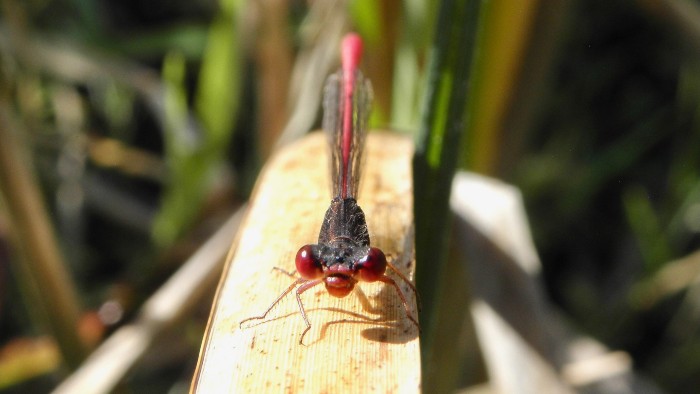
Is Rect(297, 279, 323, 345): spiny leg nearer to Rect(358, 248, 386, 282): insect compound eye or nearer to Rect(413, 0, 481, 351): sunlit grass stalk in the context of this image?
Rect(358, 248, 386, 282): insect compound eye

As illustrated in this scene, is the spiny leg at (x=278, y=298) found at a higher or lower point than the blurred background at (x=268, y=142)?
higher

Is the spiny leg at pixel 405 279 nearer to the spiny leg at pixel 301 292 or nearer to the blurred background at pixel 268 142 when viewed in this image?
the spiny leg at pixel 301 292

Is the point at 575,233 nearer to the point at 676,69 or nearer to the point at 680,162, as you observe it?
the point at 680,162

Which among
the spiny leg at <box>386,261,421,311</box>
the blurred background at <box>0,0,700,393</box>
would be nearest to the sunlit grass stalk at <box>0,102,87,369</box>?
the blurred background at <box>0,0,700,393</box>

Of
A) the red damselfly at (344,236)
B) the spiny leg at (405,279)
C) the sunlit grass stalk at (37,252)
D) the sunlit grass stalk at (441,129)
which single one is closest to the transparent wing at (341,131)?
the red damselfly at (344,236)

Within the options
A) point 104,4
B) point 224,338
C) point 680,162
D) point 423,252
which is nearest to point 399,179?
point 423,252

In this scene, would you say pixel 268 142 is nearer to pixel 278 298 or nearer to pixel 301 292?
pixel 301 292

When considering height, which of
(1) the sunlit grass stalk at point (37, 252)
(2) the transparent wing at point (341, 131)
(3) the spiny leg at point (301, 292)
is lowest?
(1) the sunlit grass stalk at point (37, 252)
